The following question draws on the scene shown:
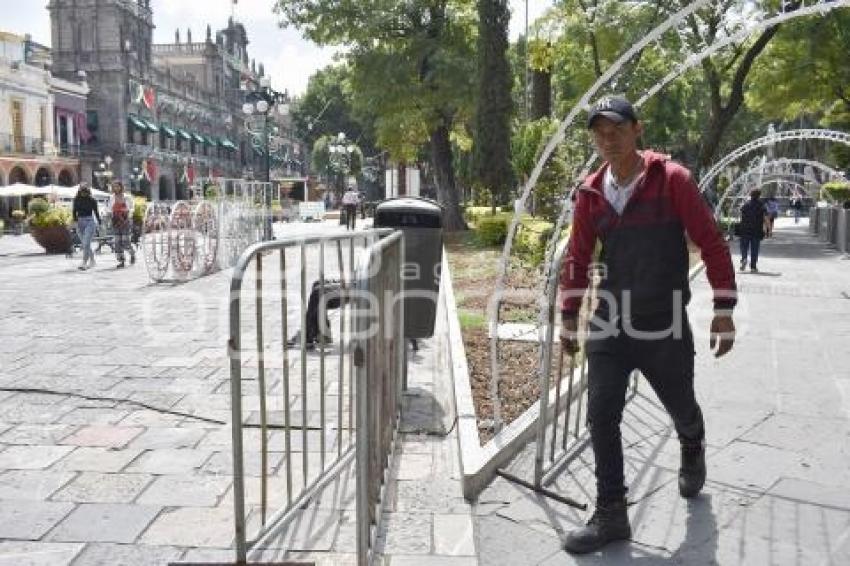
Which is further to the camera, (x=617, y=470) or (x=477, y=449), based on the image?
(x=477, y=449)

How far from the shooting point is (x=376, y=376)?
3.44 meters

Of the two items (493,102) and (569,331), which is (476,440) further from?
(493,102)

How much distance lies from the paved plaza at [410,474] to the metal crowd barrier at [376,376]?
21cm

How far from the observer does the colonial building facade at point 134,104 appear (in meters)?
52.8

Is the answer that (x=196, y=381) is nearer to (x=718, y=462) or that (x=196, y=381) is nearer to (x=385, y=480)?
(x=385, y=480)

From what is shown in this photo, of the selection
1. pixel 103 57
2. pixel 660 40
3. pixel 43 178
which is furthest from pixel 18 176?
pixel 660 40

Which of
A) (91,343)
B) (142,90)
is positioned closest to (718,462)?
(91,343)

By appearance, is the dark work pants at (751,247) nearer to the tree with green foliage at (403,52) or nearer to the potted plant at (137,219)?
the tree with green foliage at (403,52)

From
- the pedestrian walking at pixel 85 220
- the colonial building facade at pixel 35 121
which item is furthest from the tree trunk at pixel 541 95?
the colonial building facade at pixel 35 121

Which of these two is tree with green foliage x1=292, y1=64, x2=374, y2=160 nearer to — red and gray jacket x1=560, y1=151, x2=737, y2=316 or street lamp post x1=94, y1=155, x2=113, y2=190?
street lamp post x1=94, y1=155, x2=113, y2=190

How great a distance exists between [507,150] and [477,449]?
63.8 ft

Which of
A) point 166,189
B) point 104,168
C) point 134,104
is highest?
point 134,104

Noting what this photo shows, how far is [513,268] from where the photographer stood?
13469 mm

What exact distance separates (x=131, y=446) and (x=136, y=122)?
54758 mm
